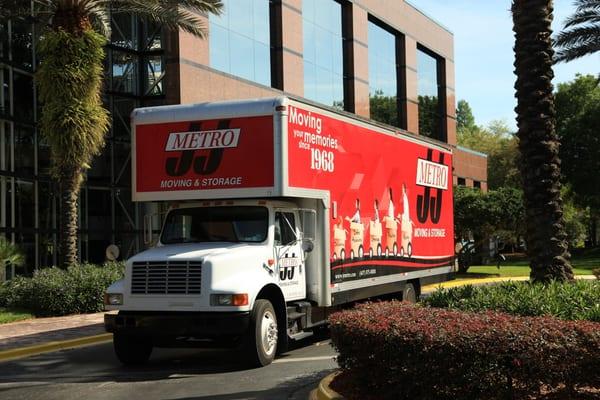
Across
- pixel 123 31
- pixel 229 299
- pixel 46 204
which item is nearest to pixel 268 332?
pixel 229 299

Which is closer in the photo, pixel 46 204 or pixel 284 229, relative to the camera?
pixel 284 229

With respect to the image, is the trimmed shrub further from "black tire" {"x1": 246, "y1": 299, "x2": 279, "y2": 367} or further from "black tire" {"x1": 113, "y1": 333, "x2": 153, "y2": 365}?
"black tire" {"x1": 113, "y1": 333, "x2": 153, "y2": 365}

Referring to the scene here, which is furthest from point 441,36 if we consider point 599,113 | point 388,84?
point 599,113

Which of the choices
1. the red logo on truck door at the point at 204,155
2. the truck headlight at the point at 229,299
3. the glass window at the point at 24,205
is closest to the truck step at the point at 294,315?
the truck headlight at the point at 229,299

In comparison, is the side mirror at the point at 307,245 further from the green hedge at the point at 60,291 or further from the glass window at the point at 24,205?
the glass window at the point at 24,205

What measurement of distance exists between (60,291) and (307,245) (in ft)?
26.3

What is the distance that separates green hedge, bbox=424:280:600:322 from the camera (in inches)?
311

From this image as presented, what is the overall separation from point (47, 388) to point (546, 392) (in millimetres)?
6162

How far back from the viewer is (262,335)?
9859mm

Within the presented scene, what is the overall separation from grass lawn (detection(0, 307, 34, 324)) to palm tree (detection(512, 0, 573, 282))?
11.3m

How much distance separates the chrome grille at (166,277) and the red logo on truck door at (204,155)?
1408mm

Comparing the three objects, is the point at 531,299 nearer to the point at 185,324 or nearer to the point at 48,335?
the point at 185,324

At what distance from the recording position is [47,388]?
360 inches

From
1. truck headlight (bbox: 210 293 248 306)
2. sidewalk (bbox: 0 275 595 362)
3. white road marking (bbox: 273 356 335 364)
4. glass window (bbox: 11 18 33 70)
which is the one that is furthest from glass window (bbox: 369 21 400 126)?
truck headlight (bbox: 210 293 248 306)
